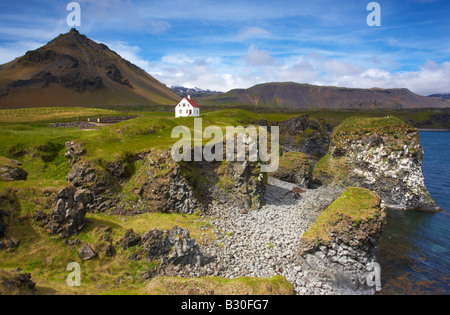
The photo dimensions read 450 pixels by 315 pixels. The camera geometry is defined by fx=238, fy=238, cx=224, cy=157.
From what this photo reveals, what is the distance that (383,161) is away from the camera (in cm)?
3994

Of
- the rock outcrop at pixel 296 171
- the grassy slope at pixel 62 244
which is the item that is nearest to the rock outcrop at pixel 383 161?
the rock outcrop at pixel 296 171

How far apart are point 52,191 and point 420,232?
41147 millimetres

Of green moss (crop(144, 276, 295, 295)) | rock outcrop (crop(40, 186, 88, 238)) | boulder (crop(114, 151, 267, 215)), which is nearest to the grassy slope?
green moss (crop(144, 276, 295, 295))

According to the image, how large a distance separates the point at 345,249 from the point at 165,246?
1541 centimetres

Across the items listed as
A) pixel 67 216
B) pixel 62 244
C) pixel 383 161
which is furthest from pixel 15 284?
pixel 383 161

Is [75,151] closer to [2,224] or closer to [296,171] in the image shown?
[2,224]

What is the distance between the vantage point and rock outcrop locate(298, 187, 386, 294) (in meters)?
20.0

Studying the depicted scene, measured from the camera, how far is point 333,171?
4722 centimetres

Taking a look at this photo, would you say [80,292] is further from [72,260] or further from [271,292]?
[271,292]

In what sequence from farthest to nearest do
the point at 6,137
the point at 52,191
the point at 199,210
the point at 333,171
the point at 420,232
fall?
the point at 333,171 < the point at 6,137 < the point at 420,232 < the point at 199,210 < the point at 52,191

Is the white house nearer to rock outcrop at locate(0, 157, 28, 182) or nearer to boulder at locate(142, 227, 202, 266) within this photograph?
rock outcrop at locate(0, 157, 28, 182)

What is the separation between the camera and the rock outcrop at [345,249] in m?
20.0

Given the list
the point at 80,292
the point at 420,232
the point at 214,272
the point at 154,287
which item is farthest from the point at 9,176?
the point at 420,232

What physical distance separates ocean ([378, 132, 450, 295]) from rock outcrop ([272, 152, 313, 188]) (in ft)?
46.4
